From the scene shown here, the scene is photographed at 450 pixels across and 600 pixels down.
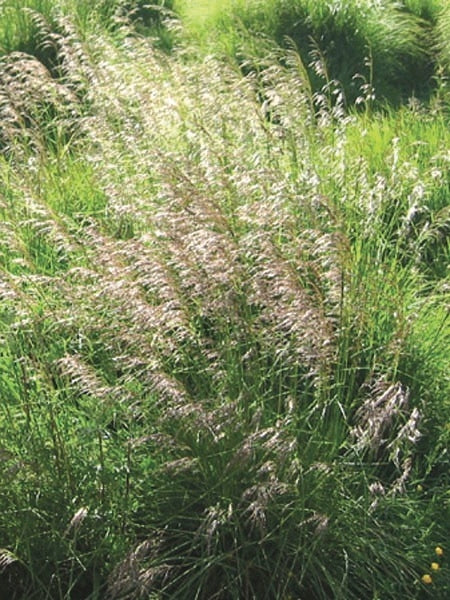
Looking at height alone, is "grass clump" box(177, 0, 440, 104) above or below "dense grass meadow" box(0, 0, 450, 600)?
below

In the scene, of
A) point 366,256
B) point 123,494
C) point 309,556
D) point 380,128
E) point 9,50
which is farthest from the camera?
point 9,50

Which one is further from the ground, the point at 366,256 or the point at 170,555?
the point at 366,256

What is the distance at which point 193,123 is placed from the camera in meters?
4.93

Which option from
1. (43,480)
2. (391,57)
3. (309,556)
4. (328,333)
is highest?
(328,333)

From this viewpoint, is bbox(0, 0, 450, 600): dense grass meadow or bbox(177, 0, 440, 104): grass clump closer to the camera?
bbox(0, 0, 450, 600): dense grass meadow

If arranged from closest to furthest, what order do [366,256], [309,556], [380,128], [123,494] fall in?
[309,556] → [123,494] → [366,256] → [380,128]

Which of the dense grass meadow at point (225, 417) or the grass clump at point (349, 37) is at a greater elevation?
the dense grass meadow at point (225, 417)

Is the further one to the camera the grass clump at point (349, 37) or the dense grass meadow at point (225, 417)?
the grass clump at point (349, 37)

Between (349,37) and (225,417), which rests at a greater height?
(225,417)

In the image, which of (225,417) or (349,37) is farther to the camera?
(349,37)

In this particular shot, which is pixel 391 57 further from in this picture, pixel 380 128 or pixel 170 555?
pixel 170 555

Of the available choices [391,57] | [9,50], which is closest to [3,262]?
[9,50]

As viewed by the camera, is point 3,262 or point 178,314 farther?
point 3,262

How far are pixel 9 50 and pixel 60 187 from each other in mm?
3284
